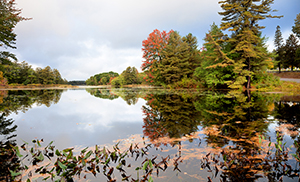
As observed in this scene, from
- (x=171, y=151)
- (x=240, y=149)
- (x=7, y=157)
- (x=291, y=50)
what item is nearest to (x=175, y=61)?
(x=240, y=149)

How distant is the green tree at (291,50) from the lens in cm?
3942

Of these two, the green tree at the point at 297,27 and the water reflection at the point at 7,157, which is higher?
the green tree at the point at 297,27

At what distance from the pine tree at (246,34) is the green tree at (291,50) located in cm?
3320

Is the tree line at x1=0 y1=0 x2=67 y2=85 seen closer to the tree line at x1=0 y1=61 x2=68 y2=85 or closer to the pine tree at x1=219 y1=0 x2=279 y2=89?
the tree line at x1=0 y1=61 x2=68 y2=85

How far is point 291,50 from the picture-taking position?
39.9m

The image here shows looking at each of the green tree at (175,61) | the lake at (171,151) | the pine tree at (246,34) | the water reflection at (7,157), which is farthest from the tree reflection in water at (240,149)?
the green tree at (175,61)

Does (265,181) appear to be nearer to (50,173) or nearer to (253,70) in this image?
(50,173)

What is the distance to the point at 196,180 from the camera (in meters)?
1.93

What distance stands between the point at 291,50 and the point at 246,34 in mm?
37065

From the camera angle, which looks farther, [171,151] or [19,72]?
[19,72]

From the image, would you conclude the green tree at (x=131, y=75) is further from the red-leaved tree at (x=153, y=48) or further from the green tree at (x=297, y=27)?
the green tree at (x=297, y=27)

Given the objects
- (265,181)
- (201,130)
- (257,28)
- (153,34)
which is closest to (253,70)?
(257,28)

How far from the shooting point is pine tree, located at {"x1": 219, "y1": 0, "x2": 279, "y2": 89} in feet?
55.1

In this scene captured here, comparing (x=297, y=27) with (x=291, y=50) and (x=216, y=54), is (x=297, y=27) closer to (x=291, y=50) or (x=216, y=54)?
(x=291, y=50)
